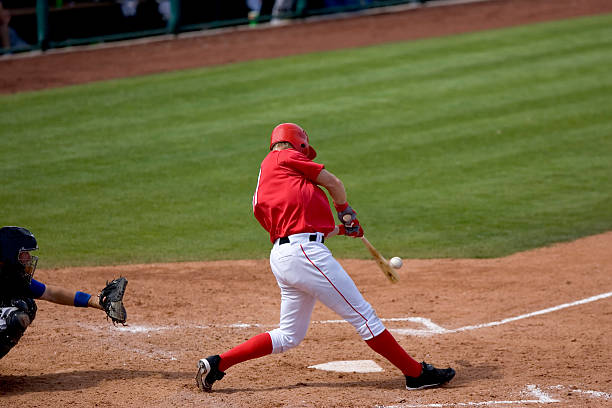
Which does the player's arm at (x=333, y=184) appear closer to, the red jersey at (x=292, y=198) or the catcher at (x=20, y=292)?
the red jersey at (x=292, y=198)

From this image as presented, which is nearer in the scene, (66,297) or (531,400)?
(531,400)

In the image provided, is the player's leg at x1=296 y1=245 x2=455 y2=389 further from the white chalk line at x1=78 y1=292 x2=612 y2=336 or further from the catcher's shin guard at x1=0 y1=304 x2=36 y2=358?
the catcher's shin guard at x1=0 y1=304 x2=36 y2=358

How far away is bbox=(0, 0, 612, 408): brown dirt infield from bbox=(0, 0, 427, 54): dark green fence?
10074 millimetres

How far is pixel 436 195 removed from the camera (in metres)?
9.89

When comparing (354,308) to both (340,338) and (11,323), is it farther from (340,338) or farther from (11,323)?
(11,323)

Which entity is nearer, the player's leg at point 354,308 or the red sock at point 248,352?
the player's leg at point 354,308

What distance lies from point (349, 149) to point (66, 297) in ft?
21.9

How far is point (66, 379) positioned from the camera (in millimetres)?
5137

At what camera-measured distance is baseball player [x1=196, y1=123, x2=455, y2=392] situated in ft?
15.5

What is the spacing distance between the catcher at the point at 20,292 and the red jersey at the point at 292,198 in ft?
3.83

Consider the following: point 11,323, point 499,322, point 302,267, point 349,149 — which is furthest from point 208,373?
point 349,149

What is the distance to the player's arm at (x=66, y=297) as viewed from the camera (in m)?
5.21

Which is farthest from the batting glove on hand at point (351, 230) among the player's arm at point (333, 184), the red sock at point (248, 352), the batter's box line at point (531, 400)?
the batter's box line at point (531, 400)

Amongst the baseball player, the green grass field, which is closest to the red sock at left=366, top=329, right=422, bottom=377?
the baseball player
